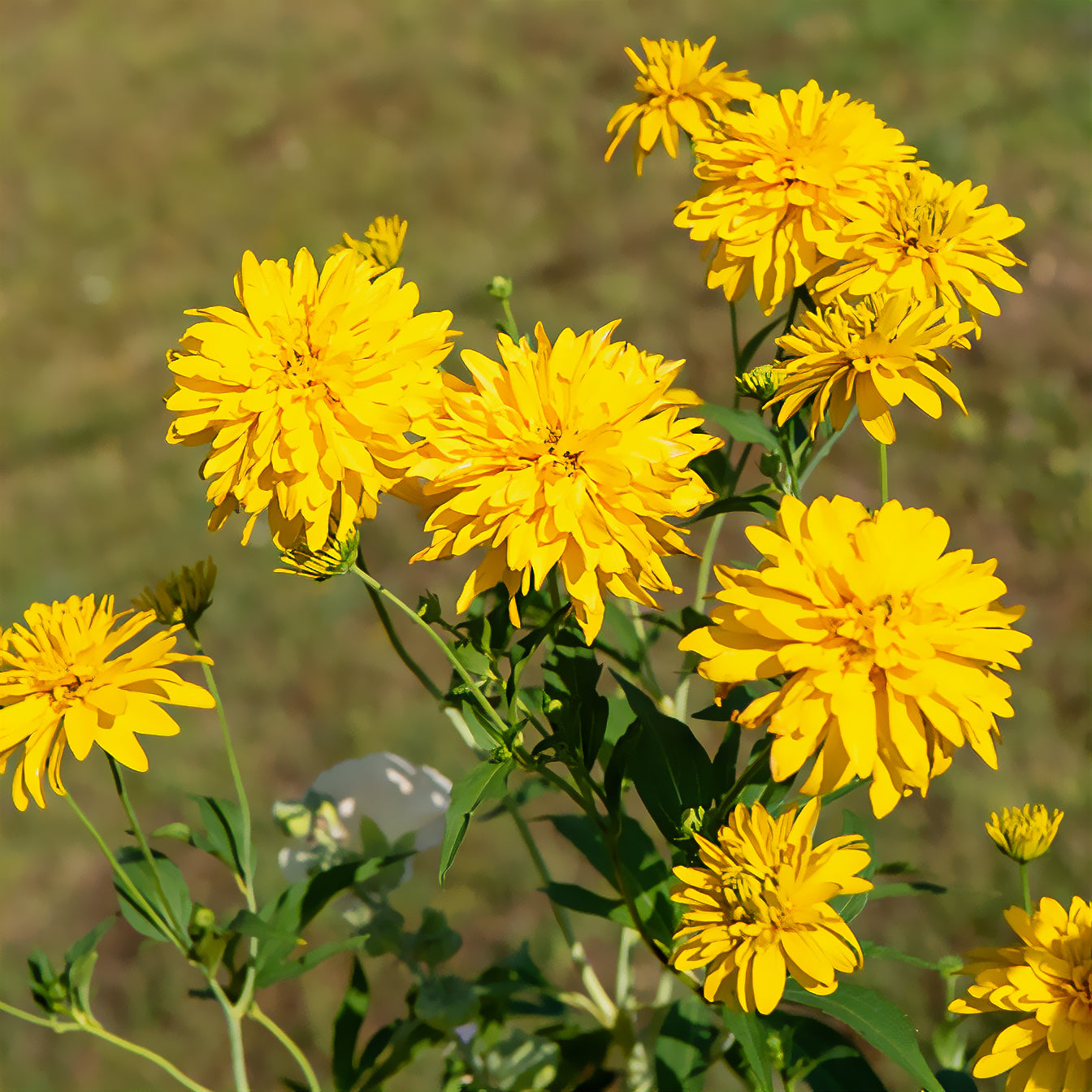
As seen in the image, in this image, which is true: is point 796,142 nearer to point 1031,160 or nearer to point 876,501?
point 876,501

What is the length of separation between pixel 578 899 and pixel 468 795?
23 cm

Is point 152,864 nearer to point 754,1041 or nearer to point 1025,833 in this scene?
point 754,1041

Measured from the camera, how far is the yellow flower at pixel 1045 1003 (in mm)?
640

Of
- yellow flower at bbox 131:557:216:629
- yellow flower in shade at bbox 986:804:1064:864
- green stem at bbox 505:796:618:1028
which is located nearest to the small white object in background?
green stem at bbox 505:796:618:1028

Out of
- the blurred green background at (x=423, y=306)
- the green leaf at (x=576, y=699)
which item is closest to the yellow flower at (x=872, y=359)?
the green leaf at (x=576, y=699)

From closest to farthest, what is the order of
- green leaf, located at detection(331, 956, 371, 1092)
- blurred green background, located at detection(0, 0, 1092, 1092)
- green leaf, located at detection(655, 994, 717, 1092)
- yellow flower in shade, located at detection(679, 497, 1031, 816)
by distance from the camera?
1. yellow flower in shade, located at detection(679, 497, 1031, 816)
2. green leaf, located at detection(655, 994, 717, 1092)
3. green leaf, located at detection(331, 956, 371, 1092)
4. blurred green background, located at detection(0, 0, 1092, 1092)

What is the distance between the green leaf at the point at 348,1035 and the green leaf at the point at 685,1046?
0.91 feet

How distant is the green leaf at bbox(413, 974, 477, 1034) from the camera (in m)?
0.85

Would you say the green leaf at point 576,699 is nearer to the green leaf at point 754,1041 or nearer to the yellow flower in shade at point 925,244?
the green leaf at point 754,1041

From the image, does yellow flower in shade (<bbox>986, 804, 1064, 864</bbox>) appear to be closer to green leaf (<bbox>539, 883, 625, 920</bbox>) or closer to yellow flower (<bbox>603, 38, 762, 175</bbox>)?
green leaf (<bbox>539, 883, 625, 920</bbox>)

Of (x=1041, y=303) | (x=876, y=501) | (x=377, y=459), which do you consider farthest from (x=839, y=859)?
(x=1041, y=303)

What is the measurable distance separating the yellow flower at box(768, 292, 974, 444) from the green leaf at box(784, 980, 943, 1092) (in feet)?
1.15

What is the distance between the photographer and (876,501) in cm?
247

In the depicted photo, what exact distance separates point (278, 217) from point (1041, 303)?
2.22 metres
